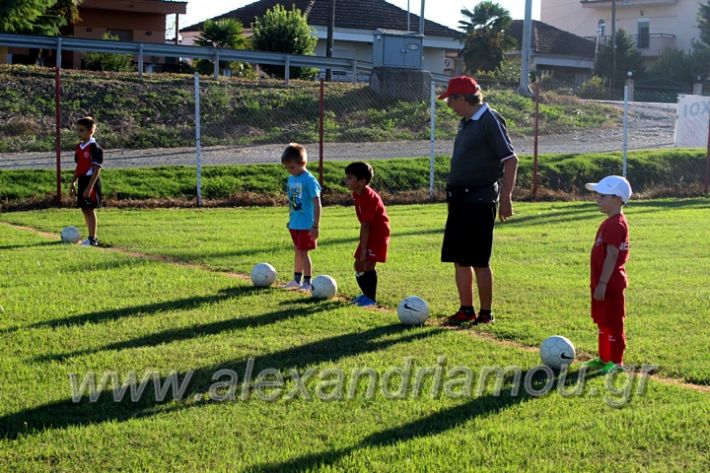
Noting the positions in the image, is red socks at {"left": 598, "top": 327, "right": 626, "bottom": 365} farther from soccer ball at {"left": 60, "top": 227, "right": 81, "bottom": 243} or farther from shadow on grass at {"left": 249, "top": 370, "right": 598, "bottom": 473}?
soccer ball at {"left": 60, "top": 227, "right": 81, "bottom": 243}

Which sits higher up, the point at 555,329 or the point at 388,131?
the point at 388,131

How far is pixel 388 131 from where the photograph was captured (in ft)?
90.4

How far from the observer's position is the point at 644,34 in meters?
67.3

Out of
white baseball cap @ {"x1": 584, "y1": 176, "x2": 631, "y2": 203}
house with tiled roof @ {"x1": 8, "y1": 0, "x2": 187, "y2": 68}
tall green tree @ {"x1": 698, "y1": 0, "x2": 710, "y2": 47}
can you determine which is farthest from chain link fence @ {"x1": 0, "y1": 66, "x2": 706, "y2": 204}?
tall green tree @ {"x1": 698, "y1": 0, "x2": 710, "y2": 47}

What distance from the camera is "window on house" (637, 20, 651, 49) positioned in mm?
66562

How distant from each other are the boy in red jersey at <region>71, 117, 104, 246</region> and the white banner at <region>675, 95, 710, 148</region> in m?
17.8

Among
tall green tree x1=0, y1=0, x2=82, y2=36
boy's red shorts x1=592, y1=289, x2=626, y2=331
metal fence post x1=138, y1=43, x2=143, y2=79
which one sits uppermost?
tall green tree x1=0, y1=0, x2=82, y2=36

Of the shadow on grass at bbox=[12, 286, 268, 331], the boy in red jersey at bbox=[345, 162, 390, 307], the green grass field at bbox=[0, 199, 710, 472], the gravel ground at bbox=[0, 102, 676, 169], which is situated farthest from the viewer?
the gravel ground at bbox=[0, 102, 676, 169]

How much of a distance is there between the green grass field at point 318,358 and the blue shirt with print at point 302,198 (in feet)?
2.60

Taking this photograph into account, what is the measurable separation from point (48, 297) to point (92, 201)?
414 centimetres

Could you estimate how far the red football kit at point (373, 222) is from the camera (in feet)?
29.4

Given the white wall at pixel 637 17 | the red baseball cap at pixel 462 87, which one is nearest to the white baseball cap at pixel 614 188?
the red baseball cap at pixel 462 87

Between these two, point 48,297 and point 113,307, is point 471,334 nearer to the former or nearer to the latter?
point 113,307

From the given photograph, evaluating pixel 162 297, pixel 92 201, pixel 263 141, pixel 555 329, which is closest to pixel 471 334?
pixel 555 329
